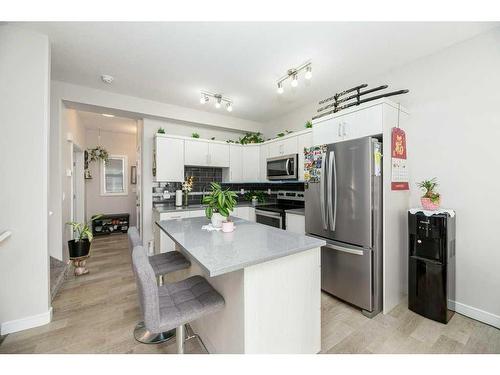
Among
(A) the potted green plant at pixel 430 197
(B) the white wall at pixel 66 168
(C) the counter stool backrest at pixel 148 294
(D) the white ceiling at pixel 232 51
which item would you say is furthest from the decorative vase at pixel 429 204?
(B) the white wall at pixel 66 168

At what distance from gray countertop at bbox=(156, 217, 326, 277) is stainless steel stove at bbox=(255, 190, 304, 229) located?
1.42 metres

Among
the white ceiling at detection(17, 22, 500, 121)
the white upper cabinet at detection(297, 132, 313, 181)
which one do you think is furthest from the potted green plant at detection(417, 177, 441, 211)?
the white upper cabinet at detection(297, 132, 313, 181)

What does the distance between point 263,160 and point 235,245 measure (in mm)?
2977

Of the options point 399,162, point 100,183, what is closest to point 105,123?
point 100,183

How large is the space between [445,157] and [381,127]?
2.53 ft

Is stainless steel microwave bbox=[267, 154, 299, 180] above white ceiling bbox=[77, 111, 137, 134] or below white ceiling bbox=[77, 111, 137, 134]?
below

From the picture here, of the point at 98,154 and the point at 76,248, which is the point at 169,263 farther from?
the point at 98,154

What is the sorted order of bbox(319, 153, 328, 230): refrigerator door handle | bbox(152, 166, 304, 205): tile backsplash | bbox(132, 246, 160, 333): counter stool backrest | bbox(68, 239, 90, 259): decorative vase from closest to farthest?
1. bbox(132, 246, 160, 333): counter stool backrest
2. bbox(319, 153, 328, 230): refrigerator door handle
3. bbox(68, 239, 90, 259): decorative vase
4. bbox(152, 166, 304, 205): tile backsplash

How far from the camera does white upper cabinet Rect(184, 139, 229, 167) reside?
387 cm

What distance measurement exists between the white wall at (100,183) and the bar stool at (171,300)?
17.4 ft

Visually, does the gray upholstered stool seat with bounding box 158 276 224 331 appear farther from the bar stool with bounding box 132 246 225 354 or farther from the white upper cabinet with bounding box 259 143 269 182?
the white upper cabinet with bounding box 259 143 269 182

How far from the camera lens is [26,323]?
6.34 ft

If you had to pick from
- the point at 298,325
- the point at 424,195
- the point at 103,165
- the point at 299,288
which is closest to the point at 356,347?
the point at 298,325
